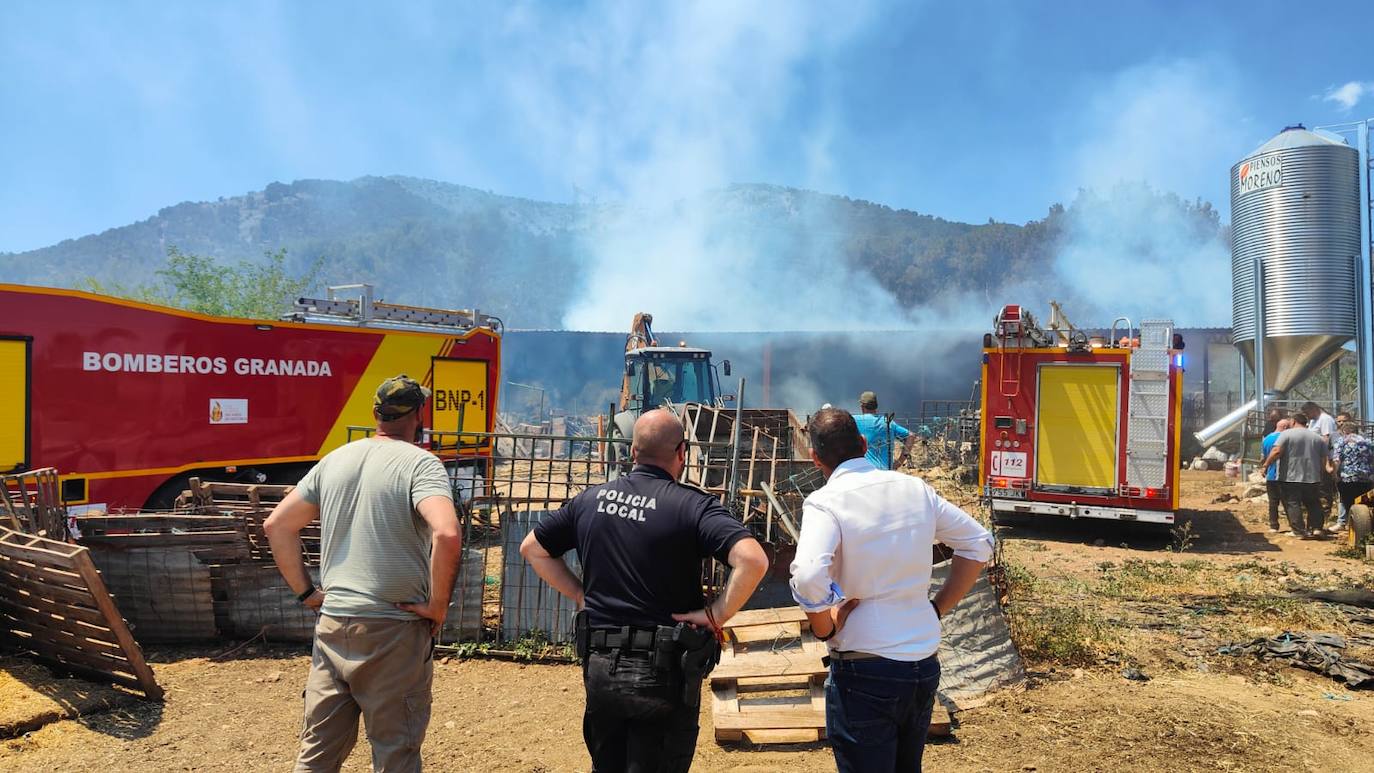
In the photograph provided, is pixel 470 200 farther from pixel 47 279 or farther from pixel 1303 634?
pixel 1303 634

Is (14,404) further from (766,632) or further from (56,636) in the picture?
(766,632)

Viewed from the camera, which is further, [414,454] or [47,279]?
[47,279]

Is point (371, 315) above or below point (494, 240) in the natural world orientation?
below

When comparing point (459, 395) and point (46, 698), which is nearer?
point (46, 698)

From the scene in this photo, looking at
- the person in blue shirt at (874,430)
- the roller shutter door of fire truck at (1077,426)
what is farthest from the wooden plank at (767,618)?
the roller shutter door of fire truck at (1077,426)

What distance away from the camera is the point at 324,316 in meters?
10.5

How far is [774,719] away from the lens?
15.1 feet

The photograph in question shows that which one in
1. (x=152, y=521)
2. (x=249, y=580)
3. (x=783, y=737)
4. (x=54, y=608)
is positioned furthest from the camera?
(x=152, y=521)

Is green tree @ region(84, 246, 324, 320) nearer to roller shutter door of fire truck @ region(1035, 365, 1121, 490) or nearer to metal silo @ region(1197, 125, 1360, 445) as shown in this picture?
roller shutter door of fire truck @ region(1035, 365, 1121, 490)

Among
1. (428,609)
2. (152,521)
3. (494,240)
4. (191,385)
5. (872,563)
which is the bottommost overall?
(152,521)

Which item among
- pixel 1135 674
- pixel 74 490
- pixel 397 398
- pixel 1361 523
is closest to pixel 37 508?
pixel 74 490

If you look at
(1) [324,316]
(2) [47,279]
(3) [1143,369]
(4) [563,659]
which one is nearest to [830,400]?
(3) [1143,369]

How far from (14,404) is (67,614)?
3503mm

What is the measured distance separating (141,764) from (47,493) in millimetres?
3005
